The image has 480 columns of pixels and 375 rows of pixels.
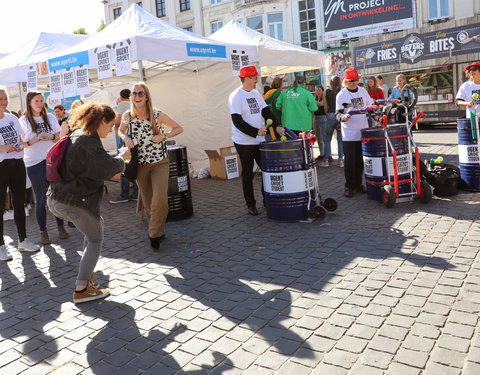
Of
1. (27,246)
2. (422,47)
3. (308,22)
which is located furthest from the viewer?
(308,22)

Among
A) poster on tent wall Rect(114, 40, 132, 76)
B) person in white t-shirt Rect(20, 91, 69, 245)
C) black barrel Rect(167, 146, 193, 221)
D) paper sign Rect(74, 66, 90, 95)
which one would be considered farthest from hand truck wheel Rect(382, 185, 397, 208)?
paper sign Rect(74, 66, 90, 95)

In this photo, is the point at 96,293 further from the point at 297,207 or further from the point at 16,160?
the point at 297,207

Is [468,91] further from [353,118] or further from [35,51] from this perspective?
[35,51]

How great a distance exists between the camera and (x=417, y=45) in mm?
20109

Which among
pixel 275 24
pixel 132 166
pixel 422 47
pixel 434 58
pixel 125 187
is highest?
pixel 275 24

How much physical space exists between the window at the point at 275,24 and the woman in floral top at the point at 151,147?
29223mm

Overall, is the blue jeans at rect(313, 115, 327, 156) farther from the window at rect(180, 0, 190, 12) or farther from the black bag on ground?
Answer: the window at rect(180, 0, 190, 12)

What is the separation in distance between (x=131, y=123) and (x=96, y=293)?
2.04m

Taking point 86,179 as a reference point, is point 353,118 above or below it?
above

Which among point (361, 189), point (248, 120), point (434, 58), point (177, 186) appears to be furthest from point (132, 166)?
point (434, 58)

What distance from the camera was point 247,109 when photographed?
261 inches

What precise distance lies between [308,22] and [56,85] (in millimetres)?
25720

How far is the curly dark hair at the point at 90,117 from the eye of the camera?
399 cm

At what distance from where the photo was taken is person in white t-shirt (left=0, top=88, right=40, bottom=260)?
5.57m
